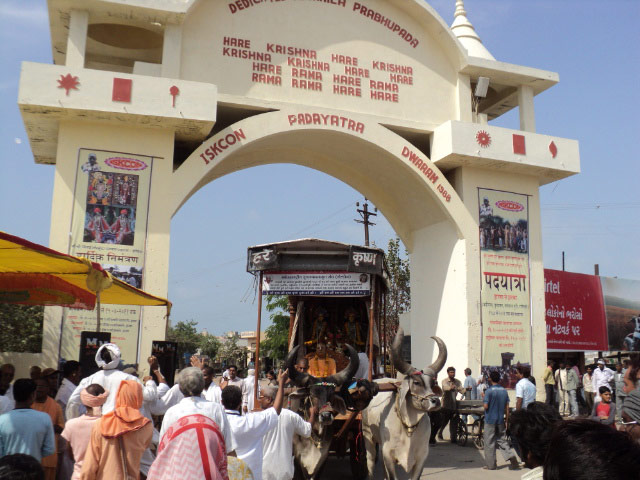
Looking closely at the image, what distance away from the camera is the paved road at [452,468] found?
8891 mm

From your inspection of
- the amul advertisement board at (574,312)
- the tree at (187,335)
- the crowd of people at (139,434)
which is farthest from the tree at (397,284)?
the tree at (187,335)

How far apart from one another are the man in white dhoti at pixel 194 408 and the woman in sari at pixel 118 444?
39 cm

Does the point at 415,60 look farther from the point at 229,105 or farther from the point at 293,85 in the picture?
the point at 229,105

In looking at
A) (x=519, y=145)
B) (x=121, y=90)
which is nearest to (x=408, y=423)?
(x=121, y=90)

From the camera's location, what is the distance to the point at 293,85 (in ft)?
44.2

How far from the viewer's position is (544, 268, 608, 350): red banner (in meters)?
19.0

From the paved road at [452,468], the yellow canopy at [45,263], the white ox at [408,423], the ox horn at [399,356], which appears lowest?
the paved road at [452,468]

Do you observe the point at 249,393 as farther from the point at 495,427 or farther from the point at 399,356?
the point at 399,356

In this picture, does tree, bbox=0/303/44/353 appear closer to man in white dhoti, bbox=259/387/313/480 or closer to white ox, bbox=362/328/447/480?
white ox, bbox=362/328/447/480

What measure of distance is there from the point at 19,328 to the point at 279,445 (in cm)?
1457

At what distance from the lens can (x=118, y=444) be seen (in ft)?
14.0

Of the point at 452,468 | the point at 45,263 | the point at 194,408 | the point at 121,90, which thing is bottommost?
the point at 452,468

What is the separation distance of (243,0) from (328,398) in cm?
939

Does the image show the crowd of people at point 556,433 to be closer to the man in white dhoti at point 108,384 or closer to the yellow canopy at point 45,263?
the man in white dhoti at point 108,384
